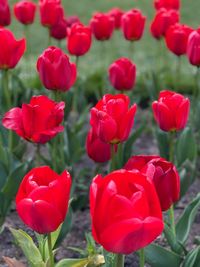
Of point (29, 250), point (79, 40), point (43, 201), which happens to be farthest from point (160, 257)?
point (79, 40)

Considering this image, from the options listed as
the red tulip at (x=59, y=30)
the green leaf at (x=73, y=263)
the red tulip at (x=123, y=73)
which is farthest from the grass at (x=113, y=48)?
the green leaf at (x=73, y=263)

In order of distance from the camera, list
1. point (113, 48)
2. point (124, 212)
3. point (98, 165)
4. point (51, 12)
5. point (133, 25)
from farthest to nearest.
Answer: point (113, 48) → point (133, 25) → point (51, 12) → point (98, 165) → point (124, 212)

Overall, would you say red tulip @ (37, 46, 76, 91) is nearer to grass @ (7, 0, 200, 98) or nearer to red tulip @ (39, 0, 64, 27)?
red tulip @ (39, 0, 64, 27)

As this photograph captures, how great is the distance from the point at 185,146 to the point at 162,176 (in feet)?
3.63

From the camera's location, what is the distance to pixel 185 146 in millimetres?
2604

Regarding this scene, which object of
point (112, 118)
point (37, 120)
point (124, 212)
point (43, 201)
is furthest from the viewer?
point (37, 120)

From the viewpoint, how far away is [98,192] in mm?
1266

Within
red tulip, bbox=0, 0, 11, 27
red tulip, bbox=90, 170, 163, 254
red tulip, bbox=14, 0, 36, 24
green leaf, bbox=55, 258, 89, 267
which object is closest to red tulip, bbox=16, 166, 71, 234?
red tulip, bbox=90, 170, 163, 254

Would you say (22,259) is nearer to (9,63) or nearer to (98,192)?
(9,63)

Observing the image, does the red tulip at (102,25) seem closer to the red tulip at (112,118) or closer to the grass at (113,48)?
the grass at (113,48)

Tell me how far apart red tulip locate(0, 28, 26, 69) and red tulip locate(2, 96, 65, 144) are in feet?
1.26

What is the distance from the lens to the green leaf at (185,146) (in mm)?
2590

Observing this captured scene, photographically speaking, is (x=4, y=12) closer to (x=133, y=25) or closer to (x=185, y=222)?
Result: (x=133, y=25)

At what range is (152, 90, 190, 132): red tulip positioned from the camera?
1.95 metres
